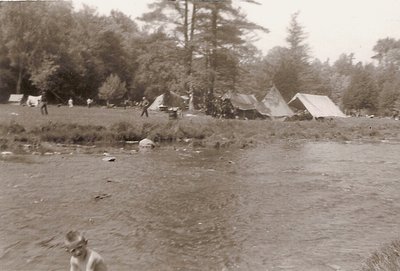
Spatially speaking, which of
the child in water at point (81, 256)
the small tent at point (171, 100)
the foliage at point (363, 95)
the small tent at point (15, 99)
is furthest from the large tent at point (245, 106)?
the child in water at point (81, 256)

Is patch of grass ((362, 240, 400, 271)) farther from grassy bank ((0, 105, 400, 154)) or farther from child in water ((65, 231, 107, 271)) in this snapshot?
grassy bank ((0, 105, 400, 154))

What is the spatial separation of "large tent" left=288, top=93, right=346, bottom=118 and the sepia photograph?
0.20 m

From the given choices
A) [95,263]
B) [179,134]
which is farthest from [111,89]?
[95,263]

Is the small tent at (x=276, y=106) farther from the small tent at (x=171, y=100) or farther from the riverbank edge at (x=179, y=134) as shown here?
the riverbank edge at (x=179, y=134)

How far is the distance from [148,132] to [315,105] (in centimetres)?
3052

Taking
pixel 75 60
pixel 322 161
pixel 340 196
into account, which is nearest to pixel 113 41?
pixel 75 60

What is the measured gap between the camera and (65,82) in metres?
54.5

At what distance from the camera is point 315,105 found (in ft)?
167

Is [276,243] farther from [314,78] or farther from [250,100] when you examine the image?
[314,78]

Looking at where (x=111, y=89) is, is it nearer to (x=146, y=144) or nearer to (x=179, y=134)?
(x=179, y=134)

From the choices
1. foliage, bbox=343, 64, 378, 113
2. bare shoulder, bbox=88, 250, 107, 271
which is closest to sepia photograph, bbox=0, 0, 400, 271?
bare shoulder, bbox=88, 250, 107, 271

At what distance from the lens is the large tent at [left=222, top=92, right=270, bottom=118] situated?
47.4 metres

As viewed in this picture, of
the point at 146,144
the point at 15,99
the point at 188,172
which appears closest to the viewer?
the point at 188,172

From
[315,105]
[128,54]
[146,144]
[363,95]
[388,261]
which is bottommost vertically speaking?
[146,144]
